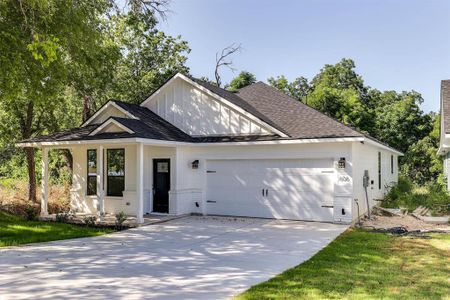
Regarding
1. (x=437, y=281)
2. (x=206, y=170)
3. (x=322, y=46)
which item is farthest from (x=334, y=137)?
(x=322, y=46)

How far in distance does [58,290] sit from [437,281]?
5.75 metres

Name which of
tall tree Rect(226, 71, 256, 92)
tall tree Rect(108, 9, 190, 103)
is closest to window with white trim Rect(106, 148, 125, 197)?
tall tree Rect(108, 9, 190, 103)

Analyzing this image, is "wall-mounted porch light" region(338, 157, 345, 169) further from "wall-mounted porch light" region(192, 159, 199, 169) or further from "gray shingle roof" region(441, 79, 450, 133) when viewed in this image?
"wall-mounted porch light" region(192, 159, 199, 169)

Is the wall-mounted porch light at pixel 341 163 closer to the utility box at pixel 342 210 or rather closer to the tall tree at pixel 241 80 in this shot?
the utility box at pixel 342 210

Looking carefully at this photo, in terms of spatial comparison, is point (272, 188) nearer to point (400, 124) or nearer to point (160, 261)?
point (160, 261)

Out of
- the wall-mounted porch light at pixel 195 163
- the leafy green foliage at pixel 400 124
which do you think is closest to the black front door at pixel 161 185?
the wall-mounted porch light at pixel 195 163

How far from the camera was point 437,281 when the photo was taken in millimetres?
6293

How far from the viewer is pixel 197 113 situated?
1545cm

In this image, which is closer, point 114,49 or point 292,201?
point 292,201

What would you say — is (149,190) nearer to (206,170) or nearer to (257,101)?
(206,170)

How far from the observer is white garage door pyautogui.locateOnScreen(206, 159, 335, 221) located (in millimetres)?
13023

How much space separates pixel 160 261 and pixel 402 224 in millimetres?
8498

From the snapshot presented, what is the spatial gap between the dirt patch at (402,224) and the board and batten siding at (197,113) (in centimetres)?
453

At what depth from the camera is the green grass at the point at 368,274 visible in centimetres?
567
